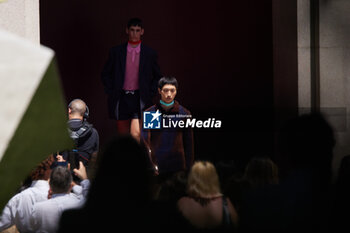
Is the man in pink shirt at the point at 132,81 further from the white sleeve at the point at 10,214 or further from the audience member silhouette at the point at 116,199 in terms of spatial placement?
the audience member silhouette at the point at 116,199

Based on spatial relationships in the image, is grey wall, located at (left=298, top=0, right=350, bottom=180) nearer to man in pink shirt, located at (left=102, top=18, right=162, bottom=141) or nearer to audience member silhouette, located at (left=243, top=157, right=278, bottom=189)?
man in pink shirt, located at (left=102, top=18, right=162, bottom=141)

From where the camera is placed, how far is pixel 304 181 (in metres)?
1.90

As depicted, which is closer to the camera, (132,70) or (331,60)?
(132,70)

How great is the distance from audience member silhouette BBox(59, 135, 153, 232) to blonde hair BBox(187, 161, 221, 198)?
86.2 inches

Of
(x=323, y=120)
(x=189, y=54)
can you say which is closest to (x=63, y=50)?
(x=189, y=54)

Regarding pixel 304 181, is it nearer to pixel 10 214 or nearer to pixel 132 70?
pixel 10 214

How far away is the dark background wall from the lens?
8.58 meters

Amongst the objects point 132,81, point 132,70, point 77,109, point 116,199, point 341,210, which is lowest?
point 341,210

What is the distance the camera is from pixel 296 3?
7.93 meters

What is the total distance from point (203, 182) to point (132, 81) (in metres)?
4.13

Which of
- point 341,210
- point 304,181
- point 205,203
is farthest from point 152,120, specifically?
point 341,210

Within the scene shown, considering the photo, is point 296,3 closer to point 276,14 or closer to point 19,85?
point 276,14

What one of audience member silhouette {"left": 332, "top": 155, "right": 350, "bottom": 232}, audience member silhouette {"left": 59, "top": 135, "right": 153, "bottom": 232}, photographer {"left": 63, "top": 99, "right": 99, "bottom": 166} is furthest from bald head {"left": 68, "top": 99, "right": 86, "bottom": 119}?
audience member silhouette {"left": 59, "top": 135, "right": 153, "bottom": 232}

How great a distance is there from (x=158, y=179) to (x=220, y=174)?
2.06 ft
